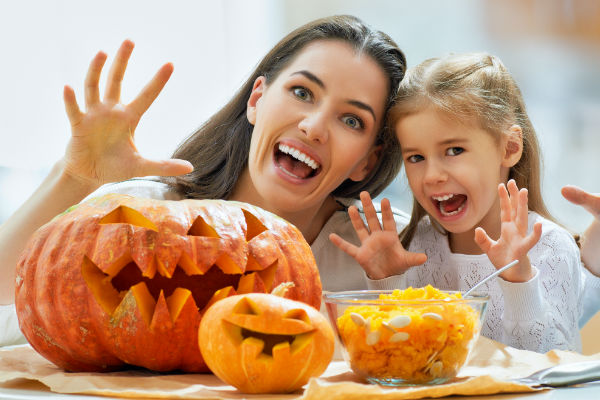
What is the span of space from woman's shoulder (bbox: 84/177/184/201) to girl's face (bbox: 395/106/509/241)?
24.6 inches

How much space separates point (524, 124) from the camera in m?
1.86

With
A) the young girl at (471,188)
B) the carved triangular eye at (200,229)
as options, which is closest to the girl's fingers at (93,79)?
the carved triangular eye at (200,229)

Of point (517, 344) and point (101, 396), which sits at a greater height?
point (101, 396)

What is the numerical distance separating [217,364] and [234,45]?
2.71m

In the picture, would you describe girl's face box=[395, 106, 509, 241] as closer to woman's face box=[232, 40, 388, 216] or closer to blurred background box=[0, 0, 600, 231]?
woman's face box=[232, 40, 388, 216]

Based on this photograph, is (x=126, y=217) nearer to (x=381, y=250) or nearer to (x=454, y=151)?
(x=381, y=250)

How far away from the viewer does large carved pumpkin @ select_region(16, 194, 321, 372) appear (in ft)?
3.09

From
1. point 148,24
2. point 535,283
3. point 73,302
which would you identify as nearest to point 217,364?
point 73,302

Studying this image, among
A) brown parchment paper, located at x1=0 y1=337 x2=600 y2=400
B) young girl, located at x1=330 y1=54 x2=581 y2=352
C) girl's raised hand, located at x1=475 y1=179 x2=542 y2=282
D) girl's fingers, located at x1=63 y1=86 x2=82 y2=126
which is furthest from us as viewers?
young girl, located at x1=330 y1=54 x2=581 y2=352

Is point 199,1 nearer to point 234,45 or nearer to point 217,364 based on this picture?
point 234,45

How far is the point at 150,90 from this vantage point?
133 centimetres

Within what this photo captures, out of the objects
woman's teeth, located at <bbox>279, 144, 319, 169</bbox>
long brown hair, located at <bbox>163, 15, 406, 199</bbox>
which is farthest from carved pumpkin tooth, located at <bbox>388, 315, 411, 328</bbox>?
long brown hair, located at <bbox>163, 15, 406, 199</bbox>

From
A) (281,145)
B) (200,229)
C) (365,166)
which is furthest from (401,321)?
(365,166)

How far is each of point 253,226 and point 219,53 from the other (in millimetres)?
2301
